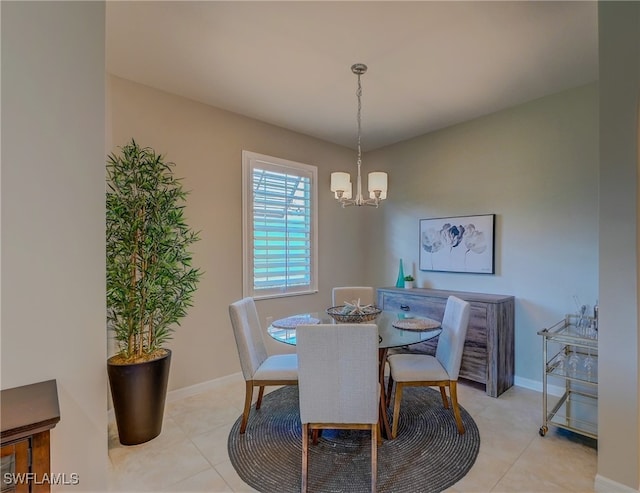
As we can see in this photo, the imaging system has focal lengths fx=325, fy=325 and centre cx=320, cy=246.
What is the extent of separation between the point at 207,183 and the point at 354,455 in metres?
2.66

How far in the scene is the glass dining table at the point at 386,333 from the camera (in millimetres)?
2236

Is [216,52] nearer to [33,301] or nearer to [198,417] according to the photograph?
[33,301]

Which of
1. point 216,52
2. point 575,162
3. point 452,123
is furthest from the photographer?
point 452,123

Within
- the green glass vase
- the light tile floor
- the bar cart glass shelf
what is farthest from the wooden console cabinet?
the green glass vase

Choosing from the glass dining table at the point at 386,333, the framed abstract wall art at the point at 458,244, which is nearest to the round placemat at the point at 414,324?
the glass dining table at the point at 386,333

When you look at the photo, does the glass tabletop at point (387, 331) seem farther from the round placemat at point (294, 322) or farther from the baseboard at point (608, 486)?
the baseboard at point (608, 486)

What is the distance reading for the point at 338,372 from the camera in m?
1.86

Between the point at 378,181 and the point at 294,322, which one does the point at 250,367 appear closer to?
the point at 294,322

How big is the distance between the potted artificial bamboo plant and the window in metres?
1.12

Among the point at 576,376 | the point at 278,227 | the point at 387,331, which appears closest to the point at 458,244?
the point at 576,376

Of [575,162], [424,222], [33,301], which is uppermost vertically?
[575,162]

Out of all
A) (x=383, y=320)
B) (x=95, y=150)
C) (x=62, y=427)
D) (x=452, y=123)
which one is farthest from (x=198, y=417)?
(x=452, y=123)

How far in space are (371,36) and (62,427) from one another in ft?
8.92

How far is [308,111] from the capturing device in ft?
11.2
